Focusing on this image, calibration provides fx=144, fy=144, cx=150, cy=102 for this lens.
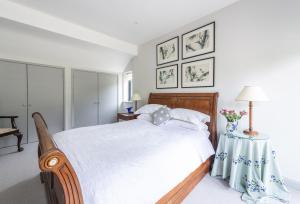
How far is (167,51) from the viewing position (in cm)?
334

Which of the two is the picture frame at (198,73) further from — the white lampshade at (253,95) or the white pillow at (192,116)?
the white lampshade at (253,95)

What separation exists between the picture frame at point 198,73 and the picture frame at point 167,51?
1.14ft

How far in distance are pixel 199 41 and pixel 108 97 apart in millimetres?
3417

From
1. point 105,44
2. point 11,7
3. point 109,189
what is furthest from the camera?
point 105,44

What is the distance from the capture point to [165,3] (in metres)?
2.33

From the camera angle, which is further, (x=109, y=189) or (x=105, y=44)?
(x=105, y=44)

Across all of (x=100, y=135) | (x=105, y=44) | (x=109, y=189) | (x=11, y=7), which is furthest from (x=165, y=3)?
(x=109, y=189)

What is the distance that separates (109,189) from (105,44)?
11.0ft

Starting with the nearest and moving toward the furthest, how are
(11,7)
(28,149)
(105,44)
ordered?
(11,7), (28,149), (105,44)

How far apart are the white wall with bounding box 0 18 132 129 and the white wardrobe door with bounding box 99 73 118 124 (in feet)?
0.95

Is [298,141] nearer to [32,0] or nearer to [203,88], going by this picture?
[203,88]

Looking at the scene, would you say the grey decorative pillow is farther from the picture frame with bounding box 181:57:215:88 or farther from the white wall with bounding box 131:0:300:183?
the white wall with bounding box 131:0:300:183

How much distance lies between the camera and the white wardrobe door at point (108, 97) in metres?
4.83

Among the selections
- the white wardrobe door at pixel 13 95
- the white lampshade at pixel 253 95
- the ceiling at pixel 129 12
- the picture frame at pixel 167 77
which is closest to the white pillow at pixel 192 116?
the white lampshade at pixel 253 95
